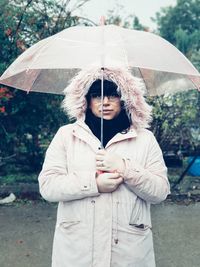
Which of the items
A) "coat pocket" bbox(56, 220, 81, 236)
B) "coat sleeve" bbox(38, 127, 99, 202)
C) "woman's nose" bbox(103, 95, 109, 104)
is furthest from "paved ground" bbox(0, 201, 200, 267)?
"woman's nose" bbox(103, 95, 109, 104)

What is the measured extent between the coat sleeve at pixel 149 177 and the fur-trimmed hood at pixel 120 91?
0.18m

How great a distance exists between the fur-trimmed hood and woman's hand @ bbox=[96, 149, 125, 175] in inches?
13.6

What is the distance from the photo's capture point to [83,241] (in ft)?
7.18

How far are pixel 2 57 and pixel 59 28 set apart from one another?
953 mm

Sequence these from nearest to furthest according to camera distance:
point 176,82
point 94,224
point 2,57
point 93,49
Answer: point 94,224 → point 93,49 → point 176,82 → point 2,57

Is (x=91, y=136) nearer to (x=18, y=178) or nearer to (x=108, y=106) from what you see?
(x=108, y=106)

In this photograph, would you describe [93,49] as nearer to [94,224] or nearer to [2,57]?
[94,224]

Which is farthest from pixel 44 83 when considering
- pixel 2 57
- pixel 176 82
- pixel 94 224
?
pixel 2 57

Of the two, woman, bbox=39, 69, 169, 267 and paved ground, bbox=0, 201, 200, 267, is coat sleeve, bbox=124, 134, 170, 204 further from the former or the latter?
paved ground, bbox=0, 201, 200, 267

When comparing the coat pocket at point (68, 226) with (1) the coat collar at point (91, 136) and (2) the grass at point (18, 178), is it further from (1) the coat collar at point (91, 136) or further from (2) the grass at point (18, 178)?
(2) the grass at point (18, 178)

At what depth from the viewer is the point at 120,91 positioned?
2.34 metres

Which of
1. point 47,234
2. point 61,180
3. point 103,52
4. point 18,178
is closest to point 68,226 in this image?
point 61,180

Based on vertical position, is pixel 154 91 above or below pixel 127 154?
above

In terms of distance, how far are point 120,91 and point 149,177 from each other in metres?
0.53
